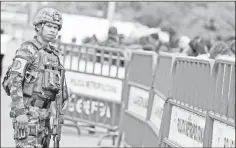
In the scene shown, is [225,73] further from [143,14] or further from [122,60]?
[143,14]

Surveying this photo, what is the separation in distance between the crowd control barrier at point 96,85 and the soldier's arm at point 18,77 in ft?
18.6

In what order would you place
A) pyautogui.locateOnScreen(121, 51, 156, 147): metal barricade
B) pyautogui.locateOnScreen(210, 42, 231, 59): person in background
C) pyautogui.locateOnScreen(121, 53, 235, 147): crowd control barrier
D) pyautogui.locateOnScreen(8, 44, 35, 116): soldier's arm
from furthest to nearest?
pyautogui.locateOnScreen(210, 42, 231, 59): person in background < pyautogui.locateOnScreen(121, 51, 156, 147): metal barricade < pyautogui.locateOnScreen(8, 44, 35, 116): soldier's arm < pyautogui.locateOnScreen(121, 53, 235, 147): crowd control barrier

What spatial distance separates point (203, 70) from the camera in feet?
27.6

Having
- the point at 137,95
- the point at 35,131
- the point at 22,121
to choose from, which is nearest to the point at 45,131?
the point at 35,131

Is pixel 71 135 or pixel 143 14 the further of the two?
pixel 143 14

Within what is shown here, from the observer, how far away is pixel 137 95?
12.4 m

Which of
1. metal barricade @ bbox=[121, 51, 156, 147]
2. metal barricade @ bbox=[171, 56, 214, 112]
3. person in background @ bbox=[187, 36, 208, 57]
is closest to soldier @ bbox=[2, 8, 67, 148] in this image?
metal barricade @ bbox=[171, 56, 214, 112]

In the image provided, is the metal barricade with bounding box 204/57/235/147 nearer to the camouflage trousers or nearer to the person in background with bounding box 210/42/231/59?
the camouflage trousers

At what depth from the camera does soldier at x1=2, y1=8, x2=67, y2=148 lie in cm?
826

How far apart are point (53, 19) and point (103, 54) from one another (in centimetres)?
616

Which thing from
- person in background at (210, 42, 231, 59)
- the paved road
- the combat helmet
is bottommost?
the paved road

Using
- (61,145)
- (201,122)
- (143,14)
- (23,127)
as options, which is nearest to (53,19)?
(23,127)

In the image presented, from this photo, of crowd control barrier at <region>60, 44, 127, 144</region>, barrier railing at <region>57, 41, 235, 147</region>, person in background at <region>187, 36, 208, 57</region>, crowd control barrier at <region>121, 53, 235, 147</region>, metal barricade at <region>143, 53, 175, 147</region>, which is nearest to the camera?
crowd control barrier at <region>121, 53, 235, 147</region>

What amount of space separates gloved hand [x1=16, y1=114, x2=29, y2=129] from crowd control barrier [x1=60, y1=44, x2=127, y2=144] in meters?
5.86
